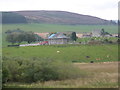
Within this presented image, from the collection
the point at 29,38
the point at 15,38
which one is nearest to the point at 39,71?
the point at 15,38

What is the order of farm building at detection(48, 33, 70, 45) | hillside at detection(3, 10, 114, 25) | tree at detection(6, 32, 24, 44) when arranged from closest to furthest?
tree at detection(6, 32, 24, 44)
farm building at detection(48, 33, 70, 45)
hillside at detection(3, 10, 114, 25)

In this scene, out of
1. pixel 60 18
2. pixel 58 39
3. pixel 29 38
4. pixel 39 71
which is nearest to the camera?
pixel 39 71

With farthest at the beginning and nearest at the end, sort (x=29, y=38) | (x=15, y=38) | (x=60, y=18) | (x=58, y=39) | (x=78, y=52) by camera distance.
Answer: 1. (x=60, y=18)
2. (x=58, y=39)
3. (x=29, y=38)
4. (x=15, y=38)
5. (x=78, y=52)

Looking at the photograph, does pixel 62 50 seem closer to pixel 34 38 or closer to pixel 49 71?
pixel 34 38

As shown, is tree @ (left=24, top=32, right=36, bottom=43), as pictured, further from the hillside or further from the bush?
the bush

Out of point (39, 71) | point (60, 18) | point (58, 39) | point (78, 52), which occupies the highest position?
point (60, 18)

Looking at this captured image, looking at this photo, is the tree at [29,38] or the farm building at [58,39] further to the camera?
the farm building at [58,39]

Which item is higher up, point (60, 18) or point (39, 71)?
point (60, 18)

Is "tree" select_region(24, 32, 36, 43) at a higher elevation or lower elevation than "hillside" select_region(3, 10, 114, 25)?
lower

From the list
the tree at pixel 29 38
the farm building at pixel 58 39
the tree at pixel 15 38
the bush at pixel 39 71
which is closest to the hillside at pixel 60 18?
the farm building at pixel 58 39

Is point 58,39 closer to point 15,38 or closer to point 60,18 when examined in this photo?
point 15,38

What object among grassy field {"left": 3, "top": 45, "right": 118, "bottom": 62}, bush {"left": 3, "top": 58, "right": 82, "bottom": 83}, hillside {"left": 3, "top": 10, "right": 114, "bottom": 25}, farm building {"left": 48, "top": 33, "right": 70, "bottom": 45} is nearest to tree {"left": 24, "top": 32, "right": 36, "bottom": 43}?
farm building {"left": 48, "top": 33, "right": 70, "bottom": 45}

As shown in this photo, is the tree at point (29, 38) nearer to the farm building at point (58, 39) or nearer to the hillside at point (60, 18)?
the farm building at point (58, 39)

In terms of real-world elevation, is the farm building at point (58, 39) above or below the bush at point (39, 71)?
above
